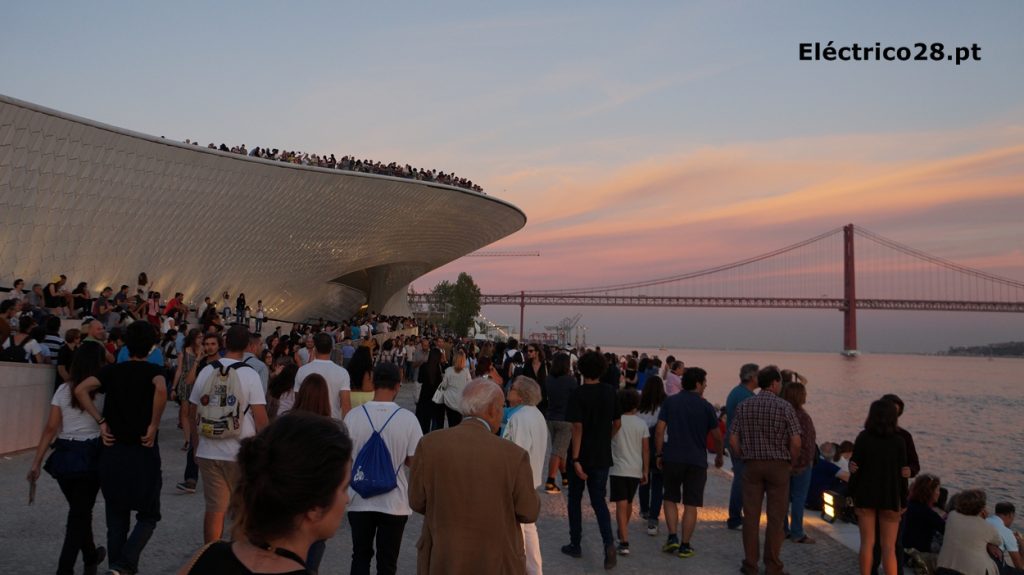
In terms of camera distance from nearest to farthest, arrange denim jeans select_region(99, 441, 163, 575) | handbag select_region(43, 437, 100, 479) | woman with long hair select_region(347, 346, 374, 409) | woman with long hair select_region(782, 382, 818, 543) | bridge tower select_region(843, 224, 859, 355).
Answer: denim jeans select_region(99, 441, 163, 575), handbag select_region(43, 437, 100, 479), woman with long hair select_region(347, 346, 374, 409), woman with long hair select_region(782, 382, 818, 543), bridge tower select_region(843, 224, 859, 355)

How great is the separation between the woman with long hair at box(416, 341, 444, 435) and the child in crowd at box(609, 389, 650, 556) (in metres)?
3.84

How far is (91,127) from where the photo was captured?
20.5 metres

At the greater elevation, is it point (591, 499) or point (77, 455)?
point (77, 455)

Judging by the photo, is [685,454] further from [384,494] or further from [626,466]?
[384,494]

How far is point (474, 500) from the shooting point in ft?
10.5

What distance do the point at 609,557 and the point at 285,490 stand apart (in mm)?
4232

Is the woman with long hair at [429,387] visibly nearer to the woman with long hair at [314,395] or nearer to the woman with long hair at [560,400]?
the woman with long hair at [560,400]

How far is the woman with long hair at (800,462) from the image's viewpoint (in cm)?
622

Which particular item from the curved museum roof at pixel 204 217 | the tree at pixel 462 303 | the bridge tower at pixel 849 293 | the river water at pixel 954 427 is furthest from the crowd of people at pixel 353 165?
the bridge tower at pixel 849 293

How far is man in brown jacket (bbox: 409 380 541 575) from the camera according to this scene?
3199 mm

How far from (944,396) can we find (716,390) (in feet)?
44.9

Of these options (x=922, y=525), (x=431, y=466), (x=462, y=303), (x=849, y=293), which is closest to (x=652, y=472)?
(x=922, y=525)

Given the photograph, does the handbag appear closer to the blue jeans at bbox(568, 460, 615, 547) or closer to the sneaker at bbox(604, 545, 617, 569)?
the blue jeans at bbox(568, 460, 615, 547)

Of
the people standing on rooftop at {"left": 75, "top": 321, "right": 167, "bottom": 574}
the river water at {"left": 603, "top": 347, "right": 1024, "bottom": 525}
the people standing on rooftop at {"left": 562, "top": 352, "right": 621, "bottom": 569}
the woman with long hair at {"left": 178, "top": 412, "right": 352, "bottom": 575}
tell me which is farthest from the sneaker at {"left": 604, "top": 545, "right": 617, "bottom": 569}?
the river water at {"left": 603, "top": 347, "right": 1024, "bottom": 525}
